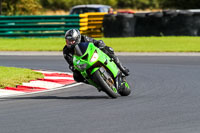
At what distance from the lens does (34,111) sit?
819 centimetres

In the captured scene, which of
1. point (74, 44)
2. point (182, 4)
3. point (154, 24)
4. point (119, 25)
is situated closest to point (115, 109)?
point (74, 44)

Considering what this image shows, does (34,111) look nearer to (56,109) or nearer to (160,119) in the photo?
(56,109)

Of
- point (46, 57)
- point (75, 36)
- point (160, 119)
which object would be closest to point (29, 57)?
point (46, 57)

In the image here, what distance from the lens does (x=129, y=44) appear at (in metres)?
23.7

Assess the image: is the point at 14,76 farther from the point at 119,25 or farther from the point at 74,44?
the point at 119,25

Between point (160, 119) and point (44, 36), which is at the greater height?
point (160, 119)

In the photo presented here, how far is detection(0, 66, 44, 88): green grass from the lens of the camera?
37.0ft

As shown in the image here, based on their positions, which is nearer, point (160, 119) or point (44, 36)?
point (160, 119)

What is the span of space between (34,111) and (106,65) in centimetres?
170

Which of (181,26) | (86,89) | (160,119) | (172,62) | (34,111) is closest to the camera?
(160,119)

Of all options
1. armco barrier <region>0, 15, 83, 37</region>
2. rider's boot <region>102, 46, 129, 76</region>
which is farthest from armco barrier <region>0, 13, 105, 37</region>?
rider's boot <region>102, 46, 129, 76</region>

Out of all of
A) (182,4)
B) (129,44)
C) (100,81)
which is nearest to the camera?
(100,81)

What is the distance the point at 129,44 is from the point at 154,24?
2843mm

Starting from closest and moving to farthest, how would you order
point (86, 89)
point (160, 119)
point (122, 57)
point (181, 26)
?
1. point (160, 119)
2. point (86, 89)
3. point (122, 57)
4. point (181, 26)
